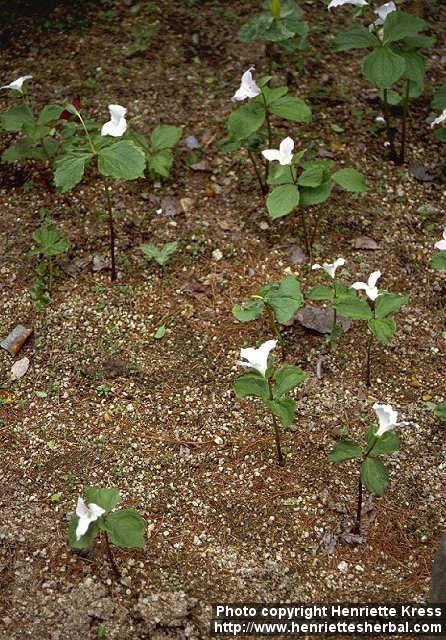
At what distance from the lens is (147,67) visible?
11.3 ft

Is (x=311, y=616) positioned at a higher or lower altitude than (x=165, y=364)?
lower

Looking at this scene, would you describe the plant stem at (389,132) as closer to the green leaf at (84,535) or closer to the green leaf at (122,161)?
the green leaf at (122,161)

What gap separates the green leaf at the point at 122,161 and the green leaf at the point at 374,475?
119 centimetres

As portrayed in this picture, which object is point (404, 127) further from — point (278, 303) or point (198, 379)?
point (198, 379)

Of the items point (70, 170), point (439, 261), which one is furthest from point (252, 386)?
point (70, 170)

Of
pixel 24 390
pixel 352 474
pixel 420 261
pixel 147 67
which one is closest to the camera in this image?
pixel 352 474

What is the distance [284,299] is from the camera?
2.25 meters

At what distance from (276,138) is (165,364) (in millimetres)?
1215

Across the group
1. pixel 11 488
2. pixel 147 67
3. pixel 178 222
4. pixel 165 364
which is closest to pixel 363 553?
pixel 165 364

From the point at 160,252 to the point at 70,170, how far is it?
1.75ft

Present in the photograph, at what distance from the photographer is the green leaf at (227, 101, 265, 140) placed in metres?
2.68

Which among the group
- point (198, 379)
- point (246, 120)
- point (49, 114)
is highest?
point (49, 114)

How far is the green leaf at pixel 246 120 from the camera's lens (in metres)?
2.68

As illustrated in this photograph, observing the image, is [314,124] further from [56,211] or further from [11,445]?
[11,445]
